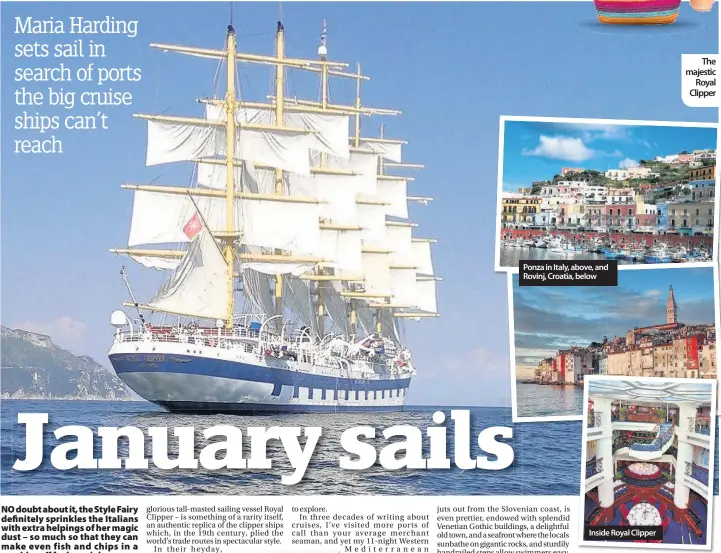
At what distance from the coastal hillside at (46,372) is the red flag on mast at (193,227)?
105 inches

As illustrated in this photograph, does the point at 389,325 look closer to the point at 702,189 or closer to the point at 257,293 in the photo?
the point at 257,293

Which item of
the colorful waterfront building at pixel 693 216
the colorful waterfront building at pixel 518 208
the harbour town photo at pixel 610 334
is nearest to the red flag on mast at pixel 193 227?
the colorful waterfront building at pixel 518 208

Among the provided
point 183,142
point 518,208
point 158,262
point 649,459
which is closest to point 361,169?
point 158,262

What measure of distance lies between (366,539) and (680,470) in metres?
3.53

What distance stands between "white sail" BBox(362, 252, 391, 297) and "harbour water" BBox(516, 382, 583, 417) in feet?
45.2

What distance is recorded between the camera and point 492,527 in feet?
52.9

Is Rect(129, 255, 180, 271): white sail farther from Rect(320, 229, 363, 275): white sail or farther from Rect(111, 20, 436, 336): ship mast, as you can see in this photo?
Rect(320, 229, 363, 275): white sail

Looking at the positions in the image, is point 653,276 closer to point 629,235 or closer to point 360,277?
point 629,235

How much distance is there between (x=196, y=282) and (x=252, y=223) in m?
2.28

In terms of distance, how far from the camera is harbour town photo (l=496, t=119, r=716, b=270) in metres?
16.3

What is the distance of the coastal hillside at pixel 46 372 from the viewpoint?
62.0 feet

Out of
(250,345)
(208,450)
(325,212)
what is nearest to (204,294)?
(250,345)

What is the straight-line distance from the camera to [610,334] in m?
17.3
